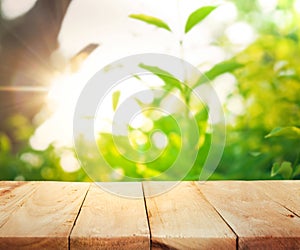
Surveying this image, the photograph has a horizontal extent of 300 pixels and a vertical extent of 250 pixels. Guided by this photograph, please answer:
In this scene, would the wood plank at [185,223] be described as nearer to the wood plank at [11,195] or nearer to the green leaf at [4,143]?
Result: the wood plank at [11,195]

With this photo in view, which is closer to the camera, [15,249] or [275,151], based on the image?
[15,249]

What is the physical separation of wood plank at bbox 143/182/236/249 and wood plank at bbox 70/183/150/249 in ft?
0.06

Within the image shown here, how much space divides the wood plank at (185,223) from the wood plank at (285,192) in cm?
15

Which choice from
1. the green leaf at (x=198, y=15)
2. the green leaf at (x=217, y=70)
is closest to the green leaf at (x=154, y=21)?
the green leaf at (x=198, y=15)

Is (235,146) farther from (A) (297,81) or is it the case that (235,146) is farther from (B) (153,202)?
(B) (153,202)

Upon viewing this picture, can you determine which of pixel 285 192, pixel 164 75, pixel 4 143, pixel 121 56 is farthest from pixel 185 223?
pixel 4 143

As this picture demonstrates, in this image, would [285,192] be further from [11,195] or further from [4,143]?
[4,143]

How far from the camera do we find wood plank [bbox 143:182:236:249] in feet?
2.11

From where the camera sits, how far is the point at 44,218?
75cm

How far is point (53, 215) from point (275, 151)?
3.25 ft

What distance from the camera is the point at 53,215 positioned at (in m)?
0.77

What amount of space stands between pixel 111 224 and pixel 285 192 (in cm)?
43

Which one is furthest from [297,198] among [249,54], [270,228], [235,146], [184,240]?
[249,54]

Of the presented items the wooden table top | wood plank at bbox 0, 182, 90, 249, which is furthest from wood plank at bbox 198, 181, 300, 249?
wood plank at bbox 0, 182, 90, 249
